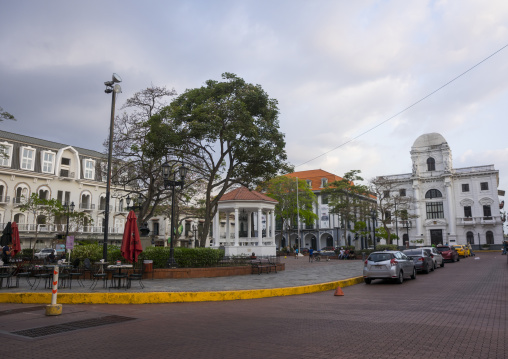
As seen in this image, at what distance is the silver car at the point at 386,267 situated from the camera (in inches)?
631

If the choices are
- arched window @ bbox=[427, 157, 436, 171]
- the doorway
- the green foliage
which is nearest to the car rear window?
the green foliage

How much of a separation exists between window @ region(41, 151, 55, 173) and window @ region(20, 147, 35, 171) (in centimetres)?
142

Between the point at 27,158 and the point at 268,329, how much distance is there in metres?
47.8

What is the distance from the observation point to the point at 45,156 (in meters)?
48.2

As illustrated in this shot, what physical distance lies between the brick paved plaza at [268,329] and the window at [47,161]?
42.5 meters

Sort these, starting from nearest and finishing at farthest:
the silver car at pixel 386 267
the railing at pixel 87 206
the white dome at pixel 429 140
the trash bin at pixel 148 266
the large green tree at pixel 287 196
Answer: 1. the trash bin at pixel 148 266
2. the silver car at pixel 386 267
3. the railing at pixel 87 206
4. the large green tree at pixel 287 196
5. the white dome at pixel 429 140

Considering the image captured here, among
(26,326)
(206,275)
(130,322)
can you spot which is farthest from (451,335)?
(206,275)

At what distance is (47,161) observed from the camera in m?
48.2

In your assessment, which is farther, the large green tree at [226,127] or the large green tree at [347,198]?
the large green tree at [347,198]

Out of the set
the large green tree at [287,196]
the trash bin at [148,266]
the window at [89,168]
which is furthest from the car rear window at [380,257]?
the window at [89,168]

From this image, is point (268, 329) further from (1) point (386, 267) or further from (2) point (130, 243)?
(1) point (386, 267)

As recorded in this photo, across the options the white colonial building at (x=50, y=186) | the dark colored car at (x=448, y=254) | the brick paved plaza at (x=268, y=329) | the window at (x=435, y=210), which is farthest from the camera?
the window at (x=435, y=210)

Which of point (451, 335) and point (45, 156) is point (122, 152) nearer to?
point (451, 335)

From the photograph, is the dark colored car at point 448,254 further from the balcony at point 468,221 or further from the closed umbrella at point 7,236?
the balcony at point 468,221
